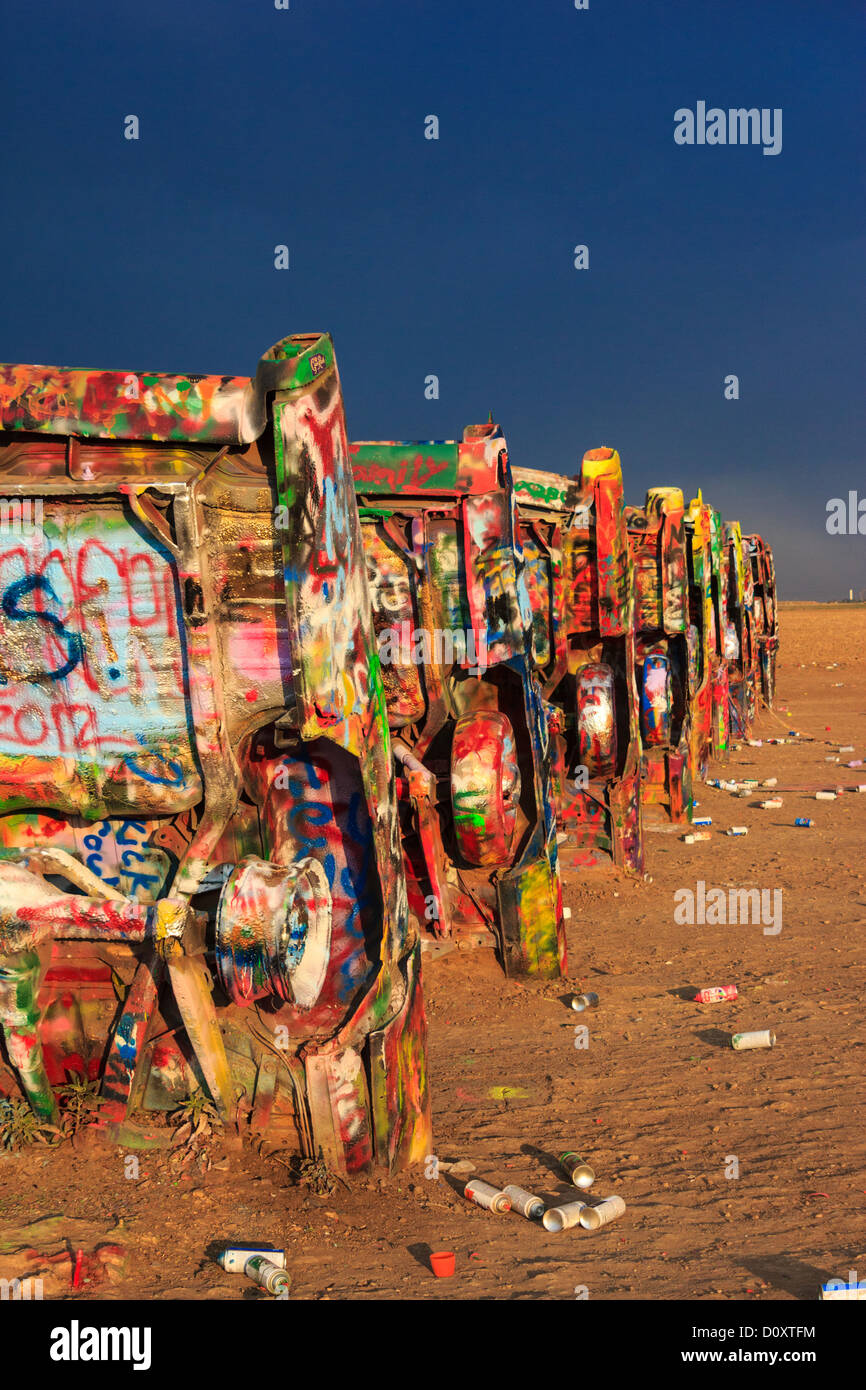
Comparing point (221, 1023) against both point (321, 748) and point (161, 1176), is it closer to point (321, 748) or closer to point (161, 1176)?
point (161, 1176)

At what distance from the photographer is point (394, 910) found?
4.62 m

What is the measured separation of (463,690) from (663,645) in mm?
5831

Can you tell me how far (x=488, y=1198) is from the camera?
176 inches

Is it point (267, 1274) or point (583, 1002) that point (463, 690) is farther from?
point (267, 1274)

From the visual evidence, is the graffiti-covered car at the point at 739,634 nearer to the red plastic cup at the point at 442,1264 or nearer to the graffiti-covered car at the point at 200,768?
the graffiti-covered car at the point at 200,768

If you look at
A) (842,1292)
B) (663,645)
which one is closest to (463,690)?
(842,1292)

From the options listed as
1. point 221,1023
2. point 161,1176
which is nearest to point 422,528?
point 221,1023

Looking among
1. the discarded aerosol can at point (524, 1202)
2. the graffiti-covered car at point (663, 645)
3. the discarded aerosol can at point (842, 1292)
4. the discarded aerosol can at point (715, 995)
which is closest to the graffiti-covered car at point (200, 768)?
the discarded aerosol can at point (524, 1202)

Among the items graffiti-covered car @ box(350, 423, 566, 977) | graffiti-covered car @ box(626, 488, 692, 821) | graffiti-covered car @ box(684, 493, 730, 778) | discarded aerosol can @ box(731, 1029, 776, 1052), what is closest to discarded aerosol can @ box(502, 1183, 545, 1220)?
discarded aerosol can @ box(731, 1029, 776, 1052)

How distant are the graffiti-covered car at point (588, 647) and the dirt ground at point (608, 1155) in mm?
869

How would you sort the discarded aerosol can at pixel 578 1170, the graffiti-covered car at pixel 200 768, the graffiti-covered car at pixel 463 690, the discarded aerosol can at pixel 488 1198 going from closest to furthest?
the graffiti-covered car at pixel 200 768, the discarded aerosol can at pixel 488 1198, the discarded aerosol can at pixel 578 1170, the graffiti-covered car at pixel 463 690

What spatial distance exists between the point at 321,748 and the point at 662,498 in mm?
8778

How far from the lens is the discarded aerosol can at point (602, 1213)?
14.3 ft

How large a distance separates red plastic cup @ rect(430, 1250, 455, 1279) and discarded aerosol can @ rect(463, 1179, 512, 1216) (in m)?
0.57
